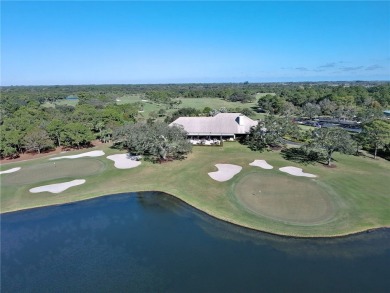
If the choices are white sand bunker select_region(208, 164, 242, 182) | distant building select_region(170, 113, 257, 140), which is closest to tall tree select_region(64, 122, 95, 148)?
distant building select_region(170, 113, 257, 140)

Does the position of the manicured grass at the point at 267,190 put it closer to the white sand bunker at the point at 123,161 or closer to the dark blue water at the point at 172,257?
the white sand bunker at the point at 123,161

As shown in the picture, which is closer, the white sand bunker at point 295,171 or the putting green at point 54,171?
the white sand bunker at point 295,171

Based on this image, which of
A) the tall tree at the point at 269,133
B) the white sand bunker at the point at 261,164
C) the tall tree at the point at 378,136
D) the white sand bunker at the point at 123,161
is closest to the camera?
the white sand bunker at the point at 261,164

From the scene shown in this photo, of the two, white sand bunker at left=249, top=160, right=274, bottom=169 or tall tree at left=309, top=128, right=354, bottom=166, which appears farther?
white sand bunker at left=249, top=160, right=274, bottom=169

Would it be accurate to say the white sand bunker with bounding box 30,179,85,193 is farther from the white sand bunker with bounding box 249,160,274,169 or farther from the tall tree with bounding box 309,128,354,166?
the tall tree with bounding box 309,128,354,166

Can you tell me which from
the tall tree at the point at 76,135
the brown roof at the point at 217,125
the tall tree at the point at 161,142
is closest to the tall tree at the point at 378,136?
the brown roof at the point at 217,125

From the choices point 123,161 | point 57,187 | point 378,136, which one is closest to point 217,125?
point 123,161
